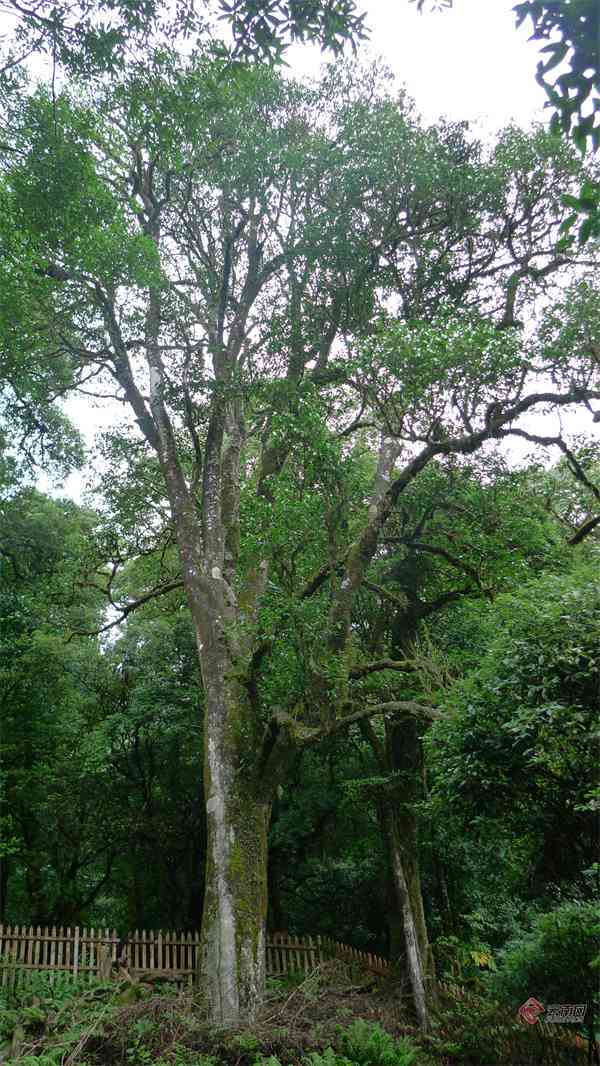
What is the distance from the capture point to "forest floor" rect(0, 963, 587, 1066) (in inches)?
240

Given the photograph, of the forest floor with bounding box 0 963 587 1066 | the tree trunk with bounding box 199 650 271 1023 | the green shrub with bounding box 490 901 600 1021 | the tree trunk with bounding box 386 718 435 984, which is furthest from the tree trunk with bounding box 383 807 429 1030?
the tree trunk with bounding box 199 650 271 1023

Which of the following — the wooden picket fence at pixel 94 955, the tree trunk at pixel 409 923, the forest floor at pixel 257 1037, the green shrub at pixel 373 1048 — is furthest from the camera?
the tree trunk at pixel 409 923

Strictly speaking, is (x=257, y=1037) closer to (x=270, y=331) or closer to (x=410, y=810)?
(x=410, y=810)

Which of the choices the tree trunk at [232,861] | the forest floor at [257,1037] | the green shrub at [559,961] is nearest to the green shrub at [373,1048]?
the forest floor at [257,1037]

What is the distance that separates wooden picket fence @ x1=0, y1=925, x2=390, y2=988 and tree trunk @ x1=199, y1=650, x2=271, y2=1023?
1743 mm

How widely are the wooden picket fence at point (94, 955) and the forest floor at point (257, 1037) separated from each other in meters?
1.13

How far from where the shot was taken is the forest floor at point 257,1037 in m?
6.09

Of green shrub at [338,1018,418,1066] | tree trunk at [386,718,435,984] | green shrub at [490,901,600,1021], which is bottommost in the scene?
green shrub at [338,1018,418,1066]

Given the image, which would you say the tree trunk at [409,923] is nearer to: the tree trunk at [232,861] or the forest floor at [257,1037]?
the forest floor at [257,1037]

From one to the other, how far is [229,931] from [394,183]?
8.94 meters

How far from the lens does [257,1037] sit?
642 cm

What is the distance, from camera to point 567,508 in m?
11.9

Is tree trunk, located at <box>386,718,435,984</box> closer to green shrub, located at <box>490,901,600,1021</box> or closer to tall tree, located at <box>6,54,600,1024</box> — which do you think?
tall tree, located at <box>6,54,600,1024</box>

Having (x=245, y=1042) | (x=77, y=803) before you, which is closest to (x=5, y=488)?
(x=77, y=803)
